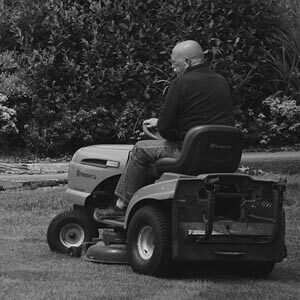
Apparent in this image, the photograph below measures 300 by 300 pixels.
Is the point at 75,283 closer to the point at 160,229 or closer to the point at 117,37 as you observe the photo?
the point at 160,229

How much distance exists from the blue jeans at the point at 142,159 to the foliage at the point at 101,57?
313 inches

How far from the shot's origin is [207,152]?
21.4 ft

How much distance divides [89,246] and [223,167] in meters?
1.40

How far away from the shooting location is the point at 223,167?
666 cm

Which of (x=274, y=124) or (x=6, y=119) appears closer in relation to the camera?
(x=6, y=119)

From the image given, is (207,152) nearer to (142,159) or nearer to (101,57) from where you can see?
(142,159)

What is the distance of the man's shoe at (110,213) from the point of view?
7164mm

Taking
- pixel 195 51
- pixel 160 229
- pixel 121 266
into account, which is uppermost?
pixel 195 51

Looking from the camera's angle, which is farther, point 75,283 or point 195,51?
point 195,51

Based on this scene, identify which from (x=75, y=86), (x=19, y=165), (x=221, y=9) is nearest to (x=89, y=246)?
(x=19, y=165)

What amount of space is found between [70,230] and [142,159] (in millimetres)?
1237

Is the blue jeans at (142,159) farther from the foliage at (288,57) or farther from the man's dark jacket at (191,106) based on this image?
the foliage at (288,57)

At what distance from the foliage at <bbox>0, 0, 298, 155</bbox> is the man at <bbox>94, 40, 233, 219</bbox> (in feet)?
26.1

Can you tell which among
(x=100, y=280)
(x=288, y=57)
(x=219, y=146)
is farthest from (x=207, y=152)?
(x=288, y=57)
